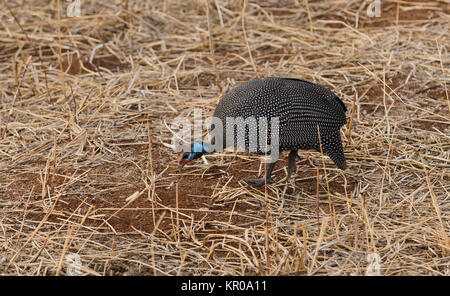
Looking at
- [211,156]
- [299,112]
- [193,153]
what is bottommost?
[211,156]

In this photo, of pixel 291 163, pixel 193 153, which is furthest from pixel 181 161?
pixel 291 163

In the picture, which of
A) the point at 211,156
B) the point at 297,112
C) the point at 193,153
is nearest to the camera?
the point at 297,112

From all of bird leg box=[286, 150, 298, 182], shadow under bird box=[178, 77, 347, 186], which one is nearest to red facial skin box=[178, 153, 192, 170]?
shadow under bird box=[178, 77, 347, 186]

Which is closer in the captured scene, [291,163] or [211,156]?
[291,163]

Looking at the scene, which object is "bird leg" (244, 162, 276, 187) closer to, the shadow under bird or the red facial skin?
the shadow under bird

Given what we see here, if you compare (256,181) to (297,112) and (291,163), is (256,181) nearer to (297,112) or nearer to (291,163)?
(291,163)

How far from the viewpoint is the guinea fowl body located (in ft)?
11.8

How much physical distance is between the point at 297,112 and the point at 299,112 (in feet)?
0.04

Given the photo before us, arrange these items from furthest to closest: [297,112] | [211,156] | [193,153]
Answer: [211,156], [193,153], [297,112]

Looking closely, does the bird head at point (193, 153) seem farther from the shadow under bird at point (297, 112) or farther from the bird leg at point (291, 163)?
the bird leg at point (291, 163)

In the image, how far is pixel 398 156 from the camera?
4027mm

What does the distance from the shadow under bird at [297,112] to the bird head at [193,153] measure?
0.19 m

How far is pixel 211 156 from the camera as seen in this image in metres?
4.21

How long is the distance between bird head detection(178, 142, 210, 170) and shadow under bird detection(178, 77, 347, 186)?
19cm
